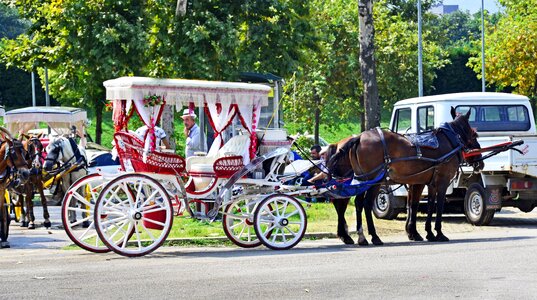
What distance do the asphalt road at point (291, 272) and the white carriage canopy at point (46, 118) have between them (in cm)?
1041

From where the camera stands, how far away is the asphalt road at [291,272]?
473 inches

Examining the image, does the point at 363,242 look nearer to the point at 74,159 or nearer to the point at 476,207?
the point at 476,207

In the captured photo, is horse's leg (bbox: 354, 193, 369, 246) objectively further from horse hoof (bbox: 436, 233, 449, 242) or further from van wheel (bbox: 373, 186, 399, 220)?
van wheel (bbox: 373, 186, 399, 220)

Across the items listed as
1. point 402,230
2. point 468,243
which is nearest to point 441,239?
point 468,243

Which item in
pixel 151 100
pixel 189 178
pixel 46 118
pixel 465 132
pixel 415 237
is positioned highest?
pixel 151 100

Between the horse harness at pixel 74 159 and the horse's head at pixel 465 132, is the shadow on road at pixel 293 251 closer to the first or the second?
the horse's head at pixel 465 132

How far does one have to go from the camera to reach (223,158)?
55.1ft

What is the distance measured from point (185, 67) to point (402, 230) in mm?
10354

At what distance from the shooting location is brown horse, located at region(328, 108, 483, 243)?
17969 millimetres

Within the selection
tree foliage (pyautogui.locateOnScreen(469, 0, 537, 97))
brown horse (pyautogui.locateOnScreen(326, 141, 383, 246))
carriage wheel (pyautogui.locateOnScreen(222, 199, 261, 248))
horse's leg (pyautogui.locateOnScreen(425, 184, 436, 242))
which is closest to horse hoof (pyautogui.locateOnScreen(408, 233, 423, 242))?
horse's leg (pyautogui.locateOnScreen(425, 184, 436, 242))

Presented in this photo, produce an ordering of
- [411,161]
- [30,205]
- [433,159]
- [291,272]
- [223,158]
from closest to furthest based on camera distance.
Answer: [291,272]
[223,158]
[411,161]
[433,159]
[30,205]

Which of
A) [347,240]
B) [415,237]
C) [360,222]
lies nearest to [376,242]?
[360,222]

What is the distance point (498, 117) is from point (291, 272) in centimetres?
1032

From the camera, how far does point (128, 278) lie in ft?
43.5
